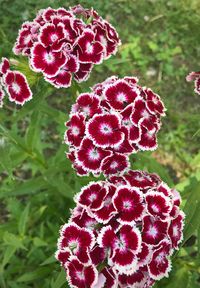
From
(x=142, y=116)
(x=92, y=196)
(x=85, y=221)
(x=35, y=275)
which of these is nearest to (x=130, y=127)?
(x=142, y=116)

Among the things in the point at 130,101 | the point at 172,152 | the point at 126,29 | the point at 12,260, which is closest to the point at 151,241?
the point at 130,101

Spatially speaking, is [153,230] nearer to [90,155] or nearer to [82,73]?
[90,155]

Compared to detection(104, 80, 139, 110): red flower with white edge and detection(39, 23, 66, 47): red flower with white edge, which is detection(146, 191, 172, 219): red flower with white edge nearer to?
detection(104, 80, 139, 110): red flower with white edge

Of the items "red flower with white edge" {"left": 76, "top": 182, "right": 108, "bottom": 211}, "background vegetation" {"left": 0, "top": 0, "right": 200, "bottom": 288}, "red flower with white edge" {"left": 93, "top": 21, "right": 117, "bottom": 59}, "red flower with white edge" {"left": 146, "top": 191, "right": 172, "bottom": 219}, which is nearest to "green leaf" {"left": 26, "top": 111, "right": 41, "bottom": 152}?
"background vegetation" {"left": 0, "top": 0, "right": 200, "bottom": 288}

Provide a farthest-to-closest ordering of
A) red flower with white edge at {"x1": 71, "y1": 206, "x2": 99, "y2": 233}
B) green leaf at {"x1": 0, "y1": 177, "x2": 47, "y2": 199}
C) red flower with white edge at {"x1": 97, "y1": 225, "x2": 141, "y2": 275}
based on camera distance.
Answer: green leaf at {"x1": 0, "y1": 177, "x2": 47, "y2": 199} → red flower with white edge at {"x1": 71, "y1": 206, "x2": 99, "y2": 233} → red flower with white edge at {"x1": 97, "y1": 225, "x2": 141, "y2": 275}

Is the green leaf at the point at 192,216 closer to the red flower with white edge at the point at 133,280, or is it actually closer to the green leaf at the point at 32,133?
the red flower with white edge at the point at 133,280

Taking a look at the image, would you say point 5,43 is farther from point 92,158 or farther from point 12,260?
point 92,158

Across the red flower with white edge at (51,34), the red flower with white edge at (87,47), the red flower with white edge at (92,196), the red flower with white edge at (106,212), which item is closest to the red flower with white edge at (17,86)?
the red flower with white edge at (51,34)
